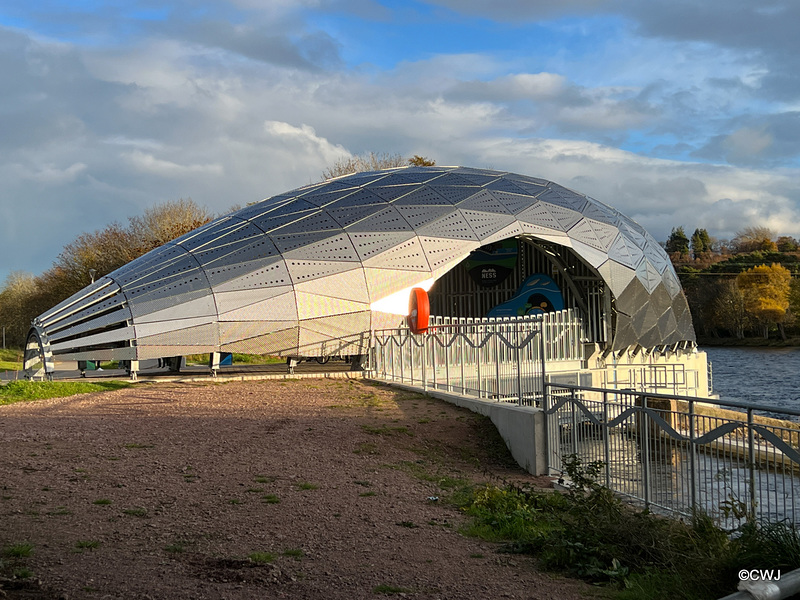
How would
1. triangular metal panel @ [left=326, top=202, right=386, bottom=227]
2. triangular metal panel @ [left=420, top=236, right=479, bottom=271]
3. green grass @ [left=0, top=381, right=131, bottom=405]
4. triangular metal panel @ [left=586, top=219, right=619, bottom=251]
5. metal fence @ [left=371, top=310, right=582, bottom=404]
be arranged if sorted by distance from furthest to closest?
triangular metal panel @ [left=586, top=219, right=619, bottom=251], triangular metal panel @ [left=420, top=236, right=479, bottom=271], triangular metal panel @ [left=326, top=202, right=386, bottom=227], green grass @ [left=0, top=381, right=131, bottom=405], metal fence @ [left=371, top=310, right=582, bottom=404]

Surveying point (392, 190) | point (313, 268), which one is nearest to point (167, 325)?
point (313, 268)

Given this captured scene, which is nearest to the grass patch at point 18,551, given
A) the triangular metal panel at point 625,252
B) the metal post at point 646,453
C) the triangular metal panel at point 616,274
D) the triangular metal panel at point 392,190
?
the metal post at point 646,453

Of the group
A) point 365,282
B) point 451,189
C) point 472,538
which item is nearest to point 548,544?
point 472,538

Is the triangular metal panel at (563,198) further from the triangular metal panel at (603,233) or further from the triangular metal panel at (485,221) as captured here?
the triangular metal panel at (485,221)

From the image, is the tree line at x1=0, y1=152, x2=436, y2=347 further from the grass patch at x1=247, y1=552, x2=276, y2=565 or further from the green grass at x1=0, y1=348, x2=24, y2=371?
the grass patch at x1=247, y1=552, x2=276, y2=565

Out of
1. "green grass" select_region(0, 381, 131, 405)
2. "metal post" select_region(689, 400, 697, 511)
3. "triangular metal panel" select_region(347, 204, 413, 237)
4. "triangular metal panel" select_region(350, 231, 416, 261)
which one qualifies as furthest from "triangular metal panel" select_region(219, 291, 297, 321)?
"metal post" select_region(689, 400, 697, 511)

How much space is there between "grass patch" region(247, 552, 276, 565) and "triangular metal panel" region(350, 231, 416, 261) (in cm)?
1819

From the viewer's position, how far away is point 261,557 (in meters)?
5.80

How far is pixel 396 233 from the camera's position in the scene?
24.8 m

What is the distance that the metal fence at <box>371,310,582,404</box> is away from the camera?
16.1 m

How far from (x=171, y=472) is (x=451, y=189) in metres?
19.8

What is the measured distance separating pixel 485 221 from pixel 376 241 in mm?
4341

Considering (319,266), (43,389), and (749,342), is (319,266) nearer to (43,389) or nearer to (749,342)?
(43,389)

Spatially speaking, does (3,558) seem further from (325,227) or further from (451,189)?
(451,189)
